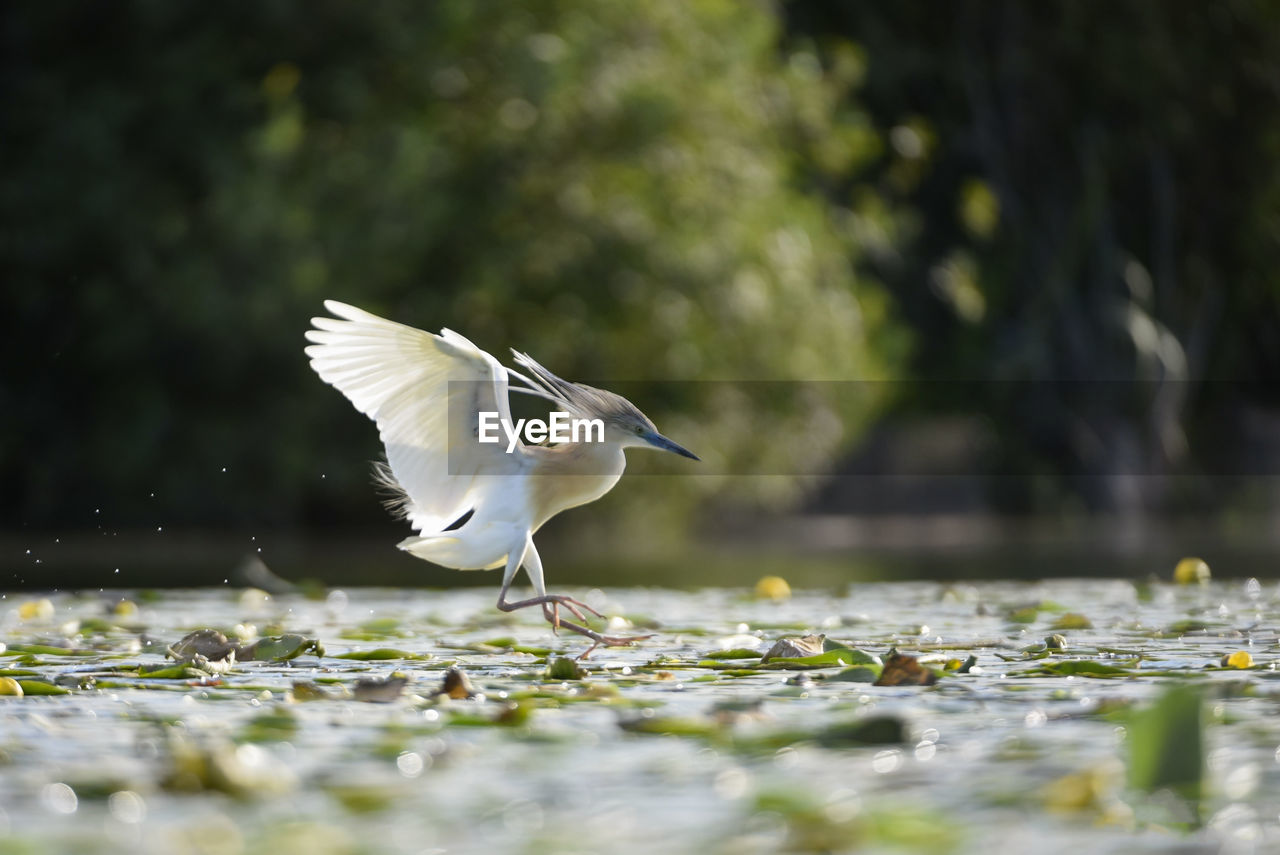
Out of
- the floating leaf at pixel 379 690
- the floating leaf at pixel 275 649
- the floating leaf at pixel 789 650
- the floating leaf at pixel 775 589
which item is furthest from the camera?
the floating leaf at pixel 775 589

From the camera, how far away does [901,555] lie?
16.7 metres

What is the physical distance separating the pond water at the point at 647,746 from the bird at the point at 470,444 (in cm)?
38

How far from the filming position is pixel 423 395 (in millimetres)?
6602

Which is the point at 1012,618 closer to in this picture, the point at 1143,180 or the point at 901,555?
the point at 901,555

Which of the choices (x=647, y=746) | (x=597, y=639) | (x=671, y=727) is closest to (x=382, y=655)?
(x=597, y=639)

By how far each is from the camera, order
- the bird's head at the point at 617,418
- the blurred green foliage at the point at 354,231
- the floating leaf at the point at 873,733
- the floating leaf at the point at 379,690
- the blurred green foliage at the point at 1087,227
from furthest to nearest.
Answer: the blurred green foliage at the point at 1087,227 → the blurred green foliage at the point at 354,231 → the bird's head at the point at 617,418 → the floating leaf at the point at 379,690 → the floating leaf at the point at 873,733

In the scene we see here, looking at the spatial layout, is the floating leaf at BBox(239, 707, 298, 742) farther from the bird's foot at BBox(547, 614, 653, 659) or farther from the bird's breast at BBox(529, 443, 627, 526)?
the bird's breast at BBox(529, 443, 627, 526)

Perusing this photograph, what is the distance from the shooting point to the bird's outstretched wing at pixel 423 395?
6.39 metres

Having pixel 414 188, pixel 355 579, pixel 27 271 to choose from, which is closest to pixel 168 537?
pixel 27 271

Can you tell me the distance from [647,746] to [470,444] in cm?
274

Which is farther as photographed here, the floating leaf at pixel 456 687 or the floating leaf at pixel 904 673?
the floating leaf at pixel 904 673

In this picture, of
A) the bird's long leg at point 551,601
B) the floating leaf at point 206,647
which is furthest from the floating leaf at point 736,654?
the floating leaf at point 206,647

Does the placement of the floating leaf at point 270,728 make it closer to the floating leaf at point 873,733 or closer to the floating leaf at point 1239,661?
the floating leaf at point 873,733

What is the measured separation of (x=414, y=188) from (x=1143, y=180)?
1307 centimetres
